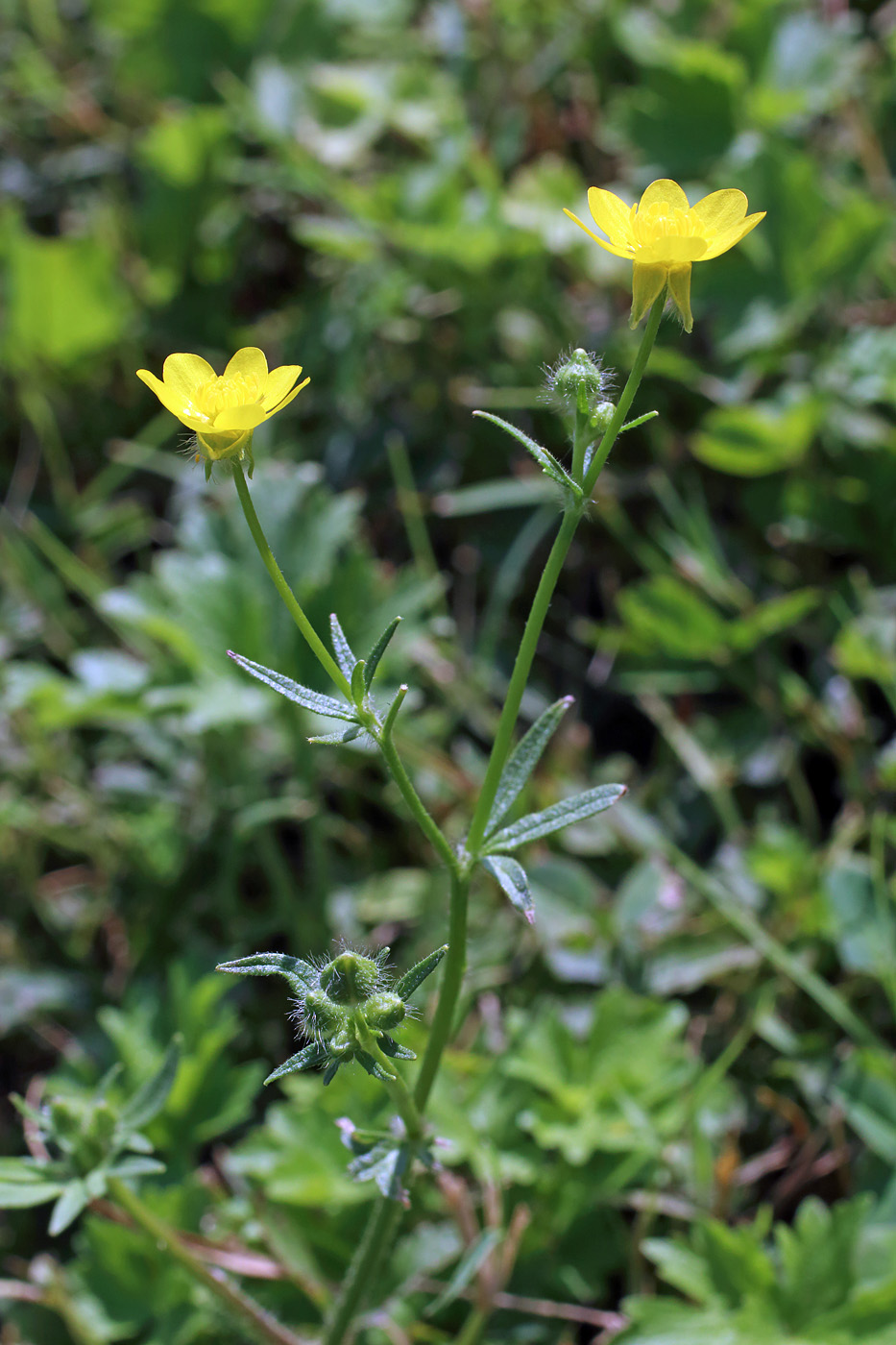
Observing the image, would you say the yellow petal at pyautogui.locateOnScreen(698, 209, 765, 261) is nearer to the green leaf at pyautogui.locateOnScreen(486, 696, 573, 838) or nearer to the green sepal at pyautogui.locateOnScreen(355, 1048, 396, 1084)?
the green leaf at pyautogui.locateOnScreen(486, 696, 573, 838)

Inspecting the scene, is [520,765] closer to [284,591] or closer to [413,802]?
[413,802]

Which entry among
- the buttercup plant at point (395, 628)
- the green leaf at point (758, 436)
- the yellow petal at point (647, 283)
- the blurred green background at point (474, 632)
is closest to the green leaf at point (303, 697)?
the buttercup plant at point (395, 628)

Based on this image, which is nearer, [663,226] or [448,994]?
[663,226]

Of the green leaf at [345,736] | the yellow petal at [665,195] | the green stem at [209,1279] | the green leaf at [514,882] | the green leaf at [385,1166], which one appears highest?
the yellow petal at [665,195]

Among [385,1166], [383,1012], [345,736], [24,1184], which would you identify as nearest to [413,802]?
[345,736]

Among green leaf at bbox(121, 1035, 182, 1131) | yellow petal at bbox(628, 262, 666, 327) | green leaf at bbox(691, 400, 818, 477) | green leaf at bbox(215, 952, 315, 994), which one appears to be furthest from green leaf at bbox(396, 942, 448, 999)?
green leaf at bbox(691, 400, 818, 477)

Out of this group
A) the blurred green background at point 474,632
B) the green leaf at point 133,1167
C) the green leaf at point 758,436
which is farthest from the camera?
the green leaf at point 758,436

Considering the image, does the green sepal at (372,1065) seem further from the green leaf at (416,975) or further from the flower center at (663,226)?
the flower center at (663,226)
